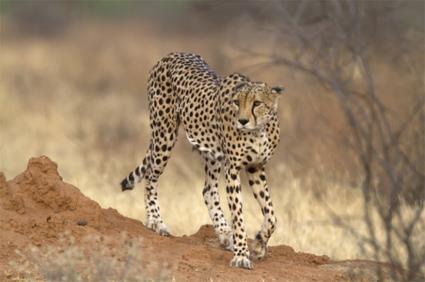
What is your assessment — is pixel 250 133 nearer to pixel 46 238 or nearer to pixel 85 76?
pixel 46 238

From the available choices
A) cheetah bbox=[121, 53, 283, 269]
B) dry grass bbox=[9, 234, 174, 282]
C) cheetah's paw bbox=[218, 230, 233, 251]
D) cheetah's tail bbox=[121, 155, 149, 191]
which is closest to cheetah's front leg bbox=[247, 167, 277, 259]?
cheetah bbox=[121, 53, 283, 269]

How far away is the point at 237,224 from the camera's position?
710cm

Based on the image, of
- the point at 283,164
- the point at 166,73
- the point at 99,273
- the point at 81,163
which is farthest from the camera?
the point at 81,163

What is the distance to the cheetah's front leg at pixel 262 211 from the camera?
721 centimetres

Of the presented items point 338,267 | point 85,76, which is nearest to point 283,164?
point 338,267

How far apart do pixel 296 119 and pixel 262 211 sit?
5363mm

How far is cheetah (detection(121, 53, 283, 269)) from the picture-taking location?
7023 millimetres

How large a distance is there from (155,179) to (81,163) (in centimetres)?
411

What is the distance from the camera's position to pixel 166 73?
8.15 metres

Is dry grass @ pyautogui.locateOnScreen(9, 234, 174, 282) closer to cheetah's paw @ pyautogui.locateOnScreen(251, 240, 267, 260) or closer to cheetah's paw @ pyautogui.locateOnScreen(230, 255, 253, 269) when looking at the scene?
cheetah's paw @ pyautogui.locateOnScreen(230, 255, 253, 269)

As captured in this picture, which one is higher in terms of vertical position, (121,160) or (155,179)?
(121,160)

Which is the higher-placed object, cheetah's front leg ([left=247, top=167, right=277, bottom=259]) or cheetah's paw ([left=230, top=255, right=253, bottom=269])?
cheetah's front leg ([left=247, top=167, right=277, bottom=259])

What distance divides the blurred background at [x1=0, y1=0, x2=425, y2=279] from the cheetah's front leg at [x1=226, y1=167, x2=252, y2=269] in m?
0.49

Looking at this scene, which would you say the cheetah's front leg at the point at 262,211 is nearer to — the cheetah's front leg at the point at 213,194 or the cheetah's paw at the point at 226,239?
the cheetah's paw at the point at 226,239
